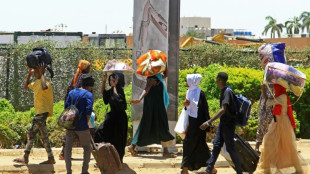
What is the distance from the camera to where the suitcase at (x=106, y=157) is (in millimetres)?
9562

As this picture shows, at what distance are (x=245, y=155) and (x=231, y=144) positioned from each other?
0.56 m

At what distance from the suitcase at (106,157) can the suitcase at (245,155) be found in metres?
1.74

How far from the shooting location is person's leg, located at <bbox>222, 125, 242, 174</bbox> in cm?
940

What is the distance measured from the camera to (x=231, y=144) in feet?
30.9

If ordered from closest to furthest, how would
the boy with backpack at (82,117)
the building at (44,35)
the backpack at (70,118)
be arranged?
the backpack at (70,118), the boy with backpack at (82,117), the building at (44,35)

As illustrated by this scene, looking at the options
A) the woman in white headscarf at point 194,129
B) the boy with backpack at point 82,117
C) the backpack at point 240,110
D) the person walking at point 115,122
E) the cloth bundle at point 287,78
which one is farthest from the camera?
the person walking at point 115,122

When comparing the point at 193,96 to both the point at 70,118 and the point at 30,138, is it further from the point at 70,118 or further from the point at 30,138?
the point at 30,138

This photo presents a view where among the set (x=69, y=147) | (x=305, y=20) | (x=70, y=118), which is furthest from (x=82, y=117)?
(x=305, y=20)

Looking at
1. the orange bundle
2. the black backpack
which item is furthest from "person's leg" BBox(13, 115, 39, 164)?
the orange bundle

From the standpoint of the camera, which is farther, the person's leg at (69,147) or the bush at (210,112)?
the bush at (210,112)

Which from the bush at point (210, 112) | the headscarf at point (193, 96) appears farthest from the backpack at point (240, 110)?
the bush at point (210, 112)

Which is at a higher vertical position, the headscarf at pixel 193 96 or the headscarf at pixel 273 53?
the headscarf at pixel 273 53

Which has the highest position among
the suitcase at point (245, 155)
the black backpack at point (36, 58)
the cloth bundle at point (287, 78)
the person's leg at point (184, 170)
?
the black backpack at point (36, 58)

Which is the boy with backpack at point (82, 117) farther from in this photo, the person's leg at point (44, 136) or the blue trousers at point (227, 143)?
the blue trousers at point (227, 143)
